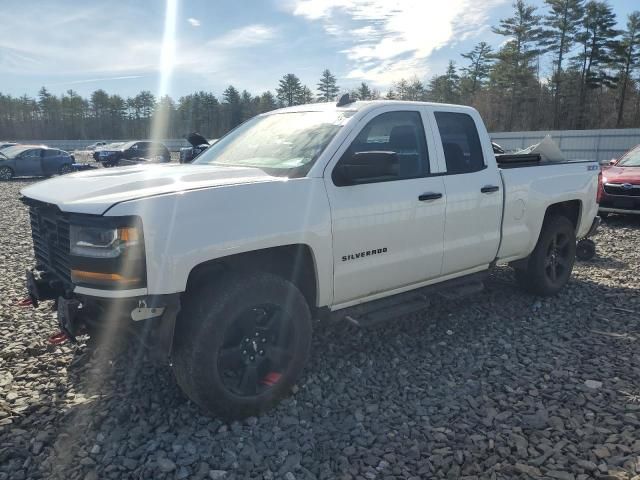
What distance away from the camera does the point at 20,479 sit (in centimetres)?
257

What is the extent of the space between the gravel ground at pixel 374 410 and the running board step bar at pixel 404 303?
1.35 feet

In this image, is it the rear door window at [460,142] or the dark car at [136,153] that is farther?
the dark car at [136,153]

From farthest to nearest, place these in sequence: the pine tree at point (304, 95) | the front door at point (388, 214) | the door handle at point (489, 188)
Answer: the pine tree at point (304, 95) < the door handle at point (489, 188) < the front door at point (388, 214)

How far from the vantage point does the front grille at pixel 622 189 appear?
9.25 m

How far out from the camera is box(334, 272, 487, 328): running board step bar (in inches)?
143

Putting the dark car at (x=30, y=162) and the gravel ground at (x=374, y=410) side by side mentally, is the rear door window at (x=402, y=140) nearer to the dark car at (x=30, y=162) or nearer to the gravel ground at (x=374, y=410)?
the gravel ground at (x=374, y=410)

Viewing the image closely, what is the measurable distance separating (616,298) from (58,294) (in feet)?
17.7

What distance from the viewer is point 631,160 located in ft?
34.1

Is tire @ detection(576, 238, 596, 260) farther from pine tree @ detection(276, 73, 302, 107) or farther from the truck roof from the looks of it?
pine tree @ detection(276, 73, 302, 107)

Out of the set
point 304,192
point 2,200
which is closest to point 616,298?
point 304,192

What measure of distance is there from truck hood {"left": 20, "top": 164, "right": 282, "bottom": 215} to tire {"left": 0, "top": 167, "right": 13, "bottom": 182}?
20847mm

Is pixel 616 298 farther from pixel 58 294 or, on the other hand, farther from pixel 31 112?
pixel 31 112

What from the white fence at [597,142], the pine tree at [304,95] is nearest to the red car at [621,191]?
the white fence at [597,142]

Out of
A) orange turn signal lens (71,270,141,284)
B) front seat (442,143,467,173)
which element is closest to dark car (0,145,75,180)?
front seat (442,143,467,173)
